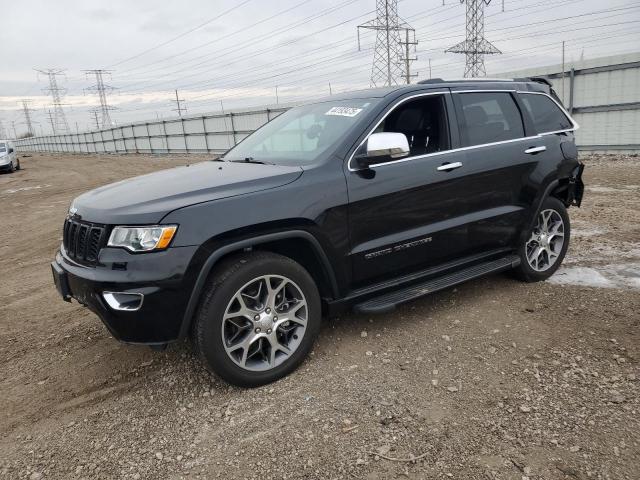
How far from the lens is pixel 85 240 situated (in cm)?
304

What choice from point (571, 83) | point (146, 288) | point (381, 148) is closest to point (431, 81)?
point (381, 148)

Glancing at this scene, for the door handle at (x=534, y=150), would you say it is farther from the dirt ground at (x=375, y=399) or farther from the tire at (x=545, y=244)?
the dirt ground at (x=375, y=399)

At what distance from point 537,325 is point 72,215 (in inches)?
139

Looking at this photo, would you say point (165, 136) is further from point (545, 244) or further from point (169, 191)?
point (169, 191)

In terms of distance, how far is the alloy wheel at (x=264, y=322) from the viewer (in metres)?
3.08

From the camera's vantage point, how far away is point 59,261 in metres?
3.36

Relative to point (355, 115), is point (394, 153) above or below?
below

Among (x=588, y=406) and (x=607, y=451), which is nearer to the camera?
(x=607, y=451)

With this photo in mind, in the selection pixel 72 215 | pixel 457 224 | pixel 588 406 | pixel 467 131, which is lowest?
pixel 588 406

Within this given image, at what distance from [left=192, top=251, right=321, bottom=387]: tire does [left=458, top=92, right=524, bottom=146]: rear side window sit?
6.41 ft

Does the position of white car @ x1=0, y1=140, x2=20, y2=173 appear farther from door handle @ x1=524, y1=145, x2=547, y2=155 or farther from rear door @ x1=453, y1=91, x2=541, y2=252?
door handle @ x1=524, y1=145, x2=547, y2=155

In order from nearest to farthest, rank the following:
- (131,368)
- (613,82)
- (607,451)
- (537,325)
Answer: (607,451)
(131,368)
(537,325)
(613,82)

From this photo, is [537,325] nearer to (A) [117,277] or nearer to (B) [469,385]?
(B) [469,385]

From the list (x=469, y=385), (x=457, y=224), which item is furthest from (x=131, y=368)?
(x=457, y=224)
